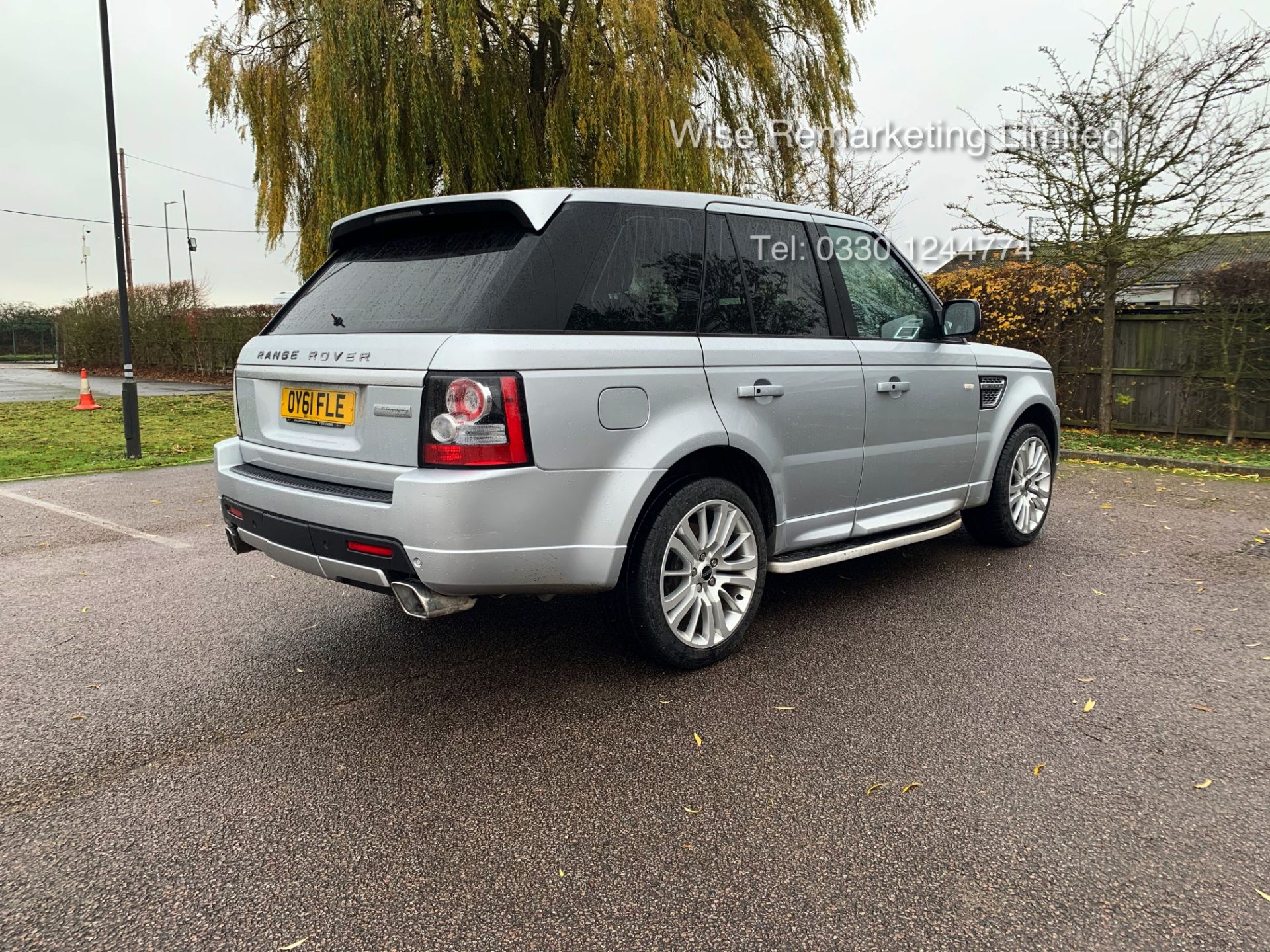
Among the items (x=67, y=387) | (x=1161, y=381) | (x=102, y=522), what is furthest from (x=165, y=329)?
(x=1161, y=381)

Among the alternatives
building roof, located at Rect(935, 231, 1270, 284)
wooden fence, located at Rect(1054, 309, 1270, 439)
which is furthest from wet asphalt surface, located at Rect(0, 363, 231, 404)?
wooden fence, located at Rect(1054, 309, 1270, 439)

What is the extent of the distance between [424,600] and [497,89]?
33.9 feet

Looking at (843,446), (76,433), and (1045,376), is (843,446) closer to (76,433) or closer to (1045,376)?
(1045,376)

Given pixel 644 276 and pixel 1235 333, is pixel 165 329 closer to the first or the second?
pixel 1235 333

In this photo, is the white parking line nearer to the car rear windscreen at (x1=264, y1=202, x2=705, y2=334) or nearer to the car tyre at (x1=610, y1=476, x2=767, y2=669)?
the car rear windscreen at (x1=264, y1=202, x2=705, y2=334)

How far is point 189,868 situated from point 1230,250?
17989 mm

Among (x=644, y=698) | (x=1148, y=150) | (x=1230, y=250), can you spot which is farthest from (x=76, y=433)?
(x=1230, y=250)

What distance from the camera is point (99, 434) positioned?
1257cm

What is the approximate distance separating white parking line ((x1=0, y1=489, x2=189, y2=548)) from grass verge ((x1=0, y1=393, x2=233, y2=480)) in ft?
4.40

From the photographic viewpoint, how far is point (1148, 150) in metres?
10.5

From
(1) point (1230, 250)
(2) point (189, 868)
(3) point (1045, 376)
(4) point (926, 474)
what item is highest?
(1) point (1230, 250)

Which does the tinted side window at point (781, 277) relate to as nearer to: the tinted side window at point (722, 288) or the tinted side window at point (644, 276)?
the tinted side window at point (722, 288)

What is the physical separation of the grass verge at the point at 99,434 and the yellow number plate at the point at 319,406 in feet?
23.0

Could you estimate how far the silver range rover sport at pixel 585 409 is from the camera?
285cm
